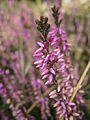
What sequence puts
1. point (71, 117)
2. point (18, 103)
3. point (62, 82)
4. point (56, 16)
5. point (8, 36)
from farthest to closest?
1. point (8, 36)
2. point (18, 103)
3. point (62, 82)
4. point (71, 117)
5. point (56, 16)

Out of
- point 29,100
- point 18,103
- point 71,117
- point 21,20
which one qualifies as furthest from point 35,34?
point 71,117

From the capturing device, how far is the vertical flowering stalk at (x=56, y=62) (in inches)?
45.5

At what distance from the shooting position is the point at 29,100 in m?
2.22

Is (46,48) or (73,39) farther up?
(46,48)

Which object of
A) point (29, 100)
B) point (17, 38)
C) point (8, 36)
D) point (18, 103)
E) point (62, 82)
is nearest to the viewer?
point (62, 82)

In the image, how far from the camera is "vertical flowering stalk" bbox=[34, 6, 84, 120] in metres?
1.16

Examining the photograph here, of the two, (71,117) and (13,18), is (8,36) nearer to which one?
(13,18)

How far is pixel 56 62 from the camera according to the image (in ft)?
4.00

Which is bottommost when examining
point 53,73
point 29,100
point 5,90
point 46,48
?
point 29,100

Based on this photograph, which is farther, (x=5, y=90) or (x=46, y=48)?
(x=5, y=90)

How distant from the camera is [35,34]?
10.1ft

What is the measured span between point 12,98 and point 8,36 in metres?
1.47

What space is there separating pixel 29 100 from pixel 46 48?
1.15 meters

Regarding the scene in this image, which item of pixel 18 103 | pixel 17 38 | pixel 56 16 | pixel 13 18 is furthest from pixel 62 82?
pixel 13 18
